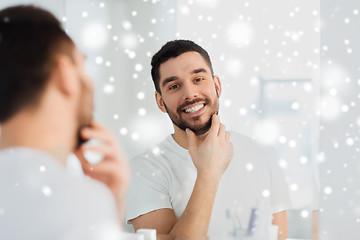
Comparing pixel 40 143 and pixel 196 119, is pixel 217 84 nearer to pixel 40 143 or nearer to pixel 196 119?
pixel 196 119

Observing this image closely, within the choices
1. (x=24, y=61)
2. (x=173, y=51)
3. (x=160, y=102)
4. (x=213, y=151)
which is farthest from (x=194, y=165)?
(x=24, y=61)

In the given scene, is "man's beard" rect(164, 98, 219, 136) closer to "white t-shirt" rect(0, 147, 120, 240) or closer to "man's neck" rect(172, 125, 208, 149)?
"man's neck" rect(172, 125, 208, 149)

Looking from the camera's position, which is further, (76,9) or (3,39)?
(76,9)

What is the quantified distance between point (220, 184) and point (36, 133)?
0.44m

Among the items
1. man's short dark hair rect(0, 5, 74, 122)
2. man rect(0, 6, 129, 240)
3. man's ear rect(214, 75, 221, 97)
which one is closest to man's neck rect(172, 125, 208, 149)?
man's ear rect(214, 75, 221, 97)

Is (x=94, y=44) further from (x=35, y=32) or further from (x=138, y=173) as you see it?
(x=138, y=173)

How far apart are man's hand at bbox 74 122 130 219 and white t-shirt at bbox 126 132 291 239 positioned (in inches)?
0.9

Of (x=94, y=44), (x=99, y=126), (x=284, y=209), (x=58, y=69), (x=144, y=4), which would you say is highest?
(x=144, y=4)

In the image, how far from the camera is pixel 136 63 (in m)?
0.95

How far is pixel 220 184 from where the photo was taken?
91cm

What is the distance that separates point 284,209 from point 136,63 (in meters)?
0.51

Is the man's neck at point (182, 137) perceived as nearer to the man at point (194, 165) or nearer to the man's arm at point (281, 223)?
the man at point (194, 165)

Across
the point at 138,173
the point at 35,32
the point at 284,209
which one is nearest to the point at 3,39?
the point at 35,32

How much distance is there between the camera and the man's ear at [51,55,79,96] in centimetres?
84
